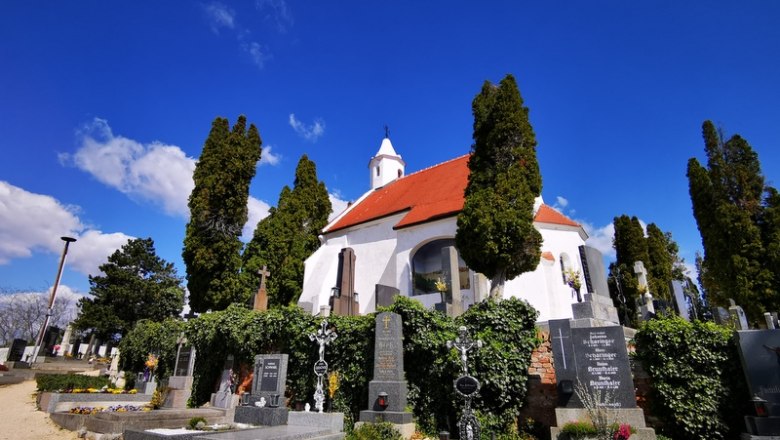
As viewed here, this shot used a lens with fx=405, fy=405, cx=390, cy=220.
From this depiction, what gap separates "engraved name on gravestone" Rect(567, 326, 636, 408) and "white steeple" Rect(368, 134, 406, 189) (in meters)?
25.9

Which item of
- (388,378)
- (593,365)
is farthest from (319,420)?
(593,365)

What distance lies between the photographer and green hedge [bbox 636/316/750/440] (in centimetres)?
676

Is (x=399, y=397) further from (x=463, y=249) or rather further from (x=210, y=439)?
(x=463, y=249)

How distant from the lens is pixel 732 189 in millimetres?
17531

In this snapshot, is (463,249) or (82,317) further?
(82,317)

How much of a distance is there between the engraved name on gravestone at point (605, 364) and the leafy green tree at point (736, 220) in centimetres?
1249

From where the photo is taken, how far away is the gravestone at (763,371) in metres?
6.20

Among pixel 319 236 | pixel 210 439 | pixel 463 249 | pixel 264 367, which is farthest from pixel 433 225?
pixel 210 439

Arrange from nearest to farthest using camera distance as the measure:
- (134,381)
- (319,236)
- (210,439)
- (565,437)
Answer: (210,439) < (565,437) < (134,381) < (319,236)

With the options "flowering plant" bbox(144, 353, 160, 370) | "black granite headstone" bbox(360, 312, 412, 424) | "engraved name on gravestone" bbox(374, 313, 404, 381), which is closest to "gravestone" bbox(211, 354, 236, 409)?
"flowering plant" bbox(144, 353, 160, 370)

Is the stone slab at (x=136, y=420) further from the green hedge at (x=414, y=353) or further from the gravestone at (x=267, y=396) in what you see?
the green hedge at (x=414, y=353)

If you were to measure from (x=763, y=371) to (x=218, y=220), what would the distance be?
18011mm

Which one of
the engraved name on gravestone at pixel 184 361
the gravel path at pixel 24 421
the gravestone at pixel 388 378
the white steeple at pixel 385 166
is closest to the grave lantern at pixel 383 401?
the gravestone at pixel 388 378

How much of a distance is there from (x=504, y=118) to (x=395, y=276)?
9.97 metres
